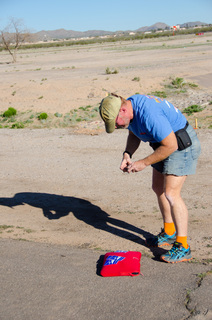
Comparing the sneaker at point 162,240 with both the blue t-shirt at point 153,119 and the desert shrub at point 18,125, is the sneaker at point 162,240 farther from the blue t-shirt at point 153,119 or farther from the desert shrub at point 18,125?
the desert shrub at point 18,125

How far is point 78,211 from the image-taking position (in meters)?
6.52

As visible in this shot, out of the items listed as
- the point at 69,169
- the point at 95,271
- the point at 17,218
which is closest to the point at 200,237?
the point at 95,271

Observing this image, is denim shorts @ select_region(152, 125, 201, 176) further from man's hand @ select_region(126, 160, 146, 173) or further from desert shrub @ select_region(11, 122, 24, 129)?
desert shrub @ select_region(11, 122, 24, 129)

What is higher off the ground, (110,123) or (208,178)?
(110,123)

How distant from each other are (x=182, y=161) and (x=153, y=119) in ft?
2.04

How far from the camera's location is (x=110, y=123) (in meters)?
3.97

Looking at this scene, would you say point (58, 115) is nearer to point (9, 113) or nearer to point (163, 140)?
point (9, 113)

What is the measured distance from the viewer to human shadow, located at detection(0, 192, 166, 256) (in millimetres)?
5469

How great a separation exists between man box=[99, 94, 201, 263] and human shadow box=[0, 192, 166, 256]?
666 millimetres

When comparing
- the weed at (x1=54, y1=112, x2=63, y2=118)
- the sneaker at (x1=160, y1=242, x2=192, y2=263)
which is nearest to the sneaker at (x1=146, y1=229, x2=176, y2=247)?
the sneaker at (x1=160, y1=242, x2=192, y2=263)

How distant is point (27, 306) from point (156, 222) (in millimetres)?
2505

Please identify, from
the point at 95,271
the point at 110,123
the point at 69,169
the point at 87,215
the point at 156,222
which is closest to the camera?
the point at 110,123

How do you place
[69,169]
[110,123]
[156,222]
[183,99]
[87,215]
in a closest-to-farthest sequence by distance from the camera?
[110,123] → [156,222] → [87,215] → [69,169] → [183,99]

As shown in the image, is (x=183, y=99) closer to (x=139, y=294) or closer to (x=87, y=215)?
(x=87, y=215)
